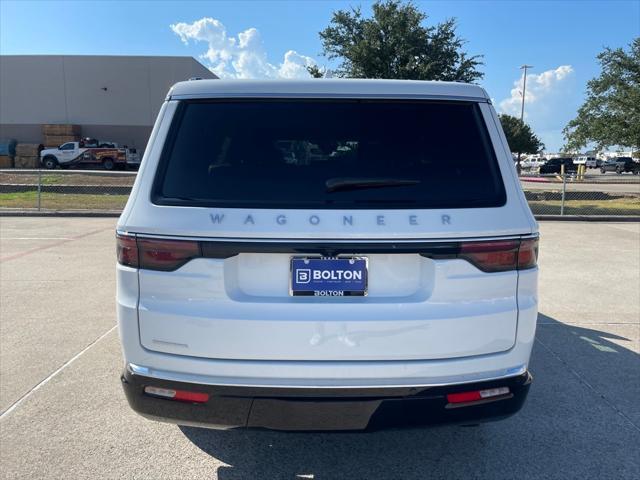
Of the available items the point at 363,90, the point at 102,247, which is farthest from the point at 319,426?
the point at 102,247

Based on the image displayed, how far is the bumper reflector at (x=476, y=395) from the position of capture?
237cm

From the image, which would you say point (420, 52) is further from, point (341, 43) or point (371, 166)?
point (371, 166)

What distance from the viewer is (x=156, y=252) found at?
7.61ft

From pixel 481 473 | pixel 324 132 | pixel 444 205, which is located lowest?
pixel 481 473

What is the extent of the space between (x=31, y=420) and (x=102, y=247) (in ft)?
21.7

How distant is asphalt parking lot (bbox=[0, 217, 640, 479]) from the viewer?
2887 mm

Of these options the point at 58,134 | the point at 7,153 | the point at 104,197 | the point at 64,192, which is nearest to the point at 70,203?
the point at 104,197

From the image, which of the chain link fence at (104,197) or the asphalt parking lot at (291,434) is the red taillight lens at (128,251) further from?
the chain link fence at (104,197)

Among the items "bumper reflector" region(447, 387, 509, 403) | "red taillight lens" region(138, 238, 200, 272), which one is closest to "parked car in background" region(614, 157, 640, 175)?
"bumper reflector" region(447, 387, 509, 403)

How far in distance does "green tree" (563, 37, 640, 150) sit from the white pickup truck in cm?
2783

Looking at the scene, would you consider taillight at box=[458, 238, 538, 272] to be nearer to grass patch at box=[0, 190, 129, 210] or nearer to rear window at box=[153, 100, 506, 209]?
rear window at box=[153, 100, 506, 209]

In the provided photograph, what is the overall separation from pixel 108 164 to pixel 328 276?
36136 mm

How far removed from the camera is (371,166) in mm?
2402

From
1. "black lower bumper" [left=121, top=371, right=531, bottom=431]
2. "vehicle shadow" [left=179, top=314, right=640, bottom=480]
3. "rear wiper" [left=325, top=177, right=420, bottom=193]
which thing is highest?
"rear wiper" [left=325, top=177, right=420, bottom=193]
